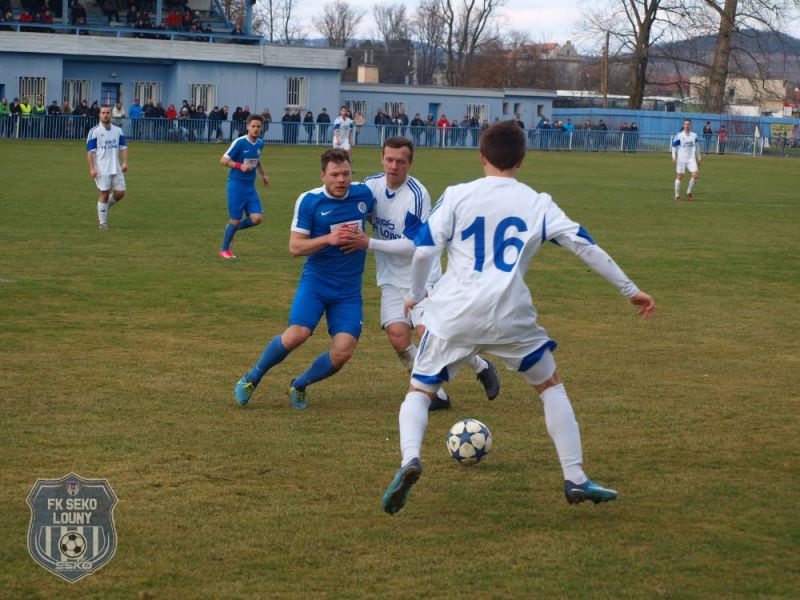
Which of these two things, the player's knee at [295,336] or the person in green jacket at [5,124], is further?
the person in green jacket at [5,124]

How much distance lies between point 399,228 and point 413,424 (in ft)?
7.88

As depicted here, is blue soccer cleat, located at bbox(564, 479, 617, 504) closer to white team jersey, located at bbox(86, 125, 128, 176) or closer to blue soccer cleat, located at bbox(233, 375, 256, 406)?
blue soccer cleat, located at bbox(233, 375, 256, 406)

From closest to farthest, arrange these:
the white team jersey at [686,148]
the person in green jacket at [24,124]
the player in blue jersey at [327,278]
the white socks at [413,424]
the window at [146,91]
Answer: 1. the white socks at [413,424]
2. the player in blue jersey at [327,278]
3. the white team jersey at [686,148]
4. the person in green jacket at [24,124]
5. the window at [146,91]

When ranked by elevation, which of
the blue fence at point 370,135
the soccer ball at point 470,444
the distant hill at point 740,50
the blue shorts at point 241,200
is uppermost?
the distant hill at point 740,50

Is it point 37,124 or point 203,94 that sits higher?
point 203,94

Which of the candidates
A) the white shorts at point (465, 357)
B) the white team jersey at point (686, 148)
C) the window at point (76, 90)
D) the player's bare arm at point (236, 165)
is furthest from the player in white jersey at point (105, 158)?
the window at point (76, 90)

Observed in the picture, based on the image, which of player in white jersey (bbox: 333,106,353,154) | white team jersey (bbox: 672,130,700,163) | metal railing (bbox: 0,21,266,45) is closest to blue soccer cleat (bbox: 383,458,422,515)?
white team jersey (bbox: 672,130,700,163)

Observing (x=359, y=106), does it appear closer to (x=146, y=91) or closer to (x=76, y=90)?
(x=146, y=91)

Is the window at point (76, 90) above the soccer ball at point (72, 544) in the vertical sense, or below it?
above

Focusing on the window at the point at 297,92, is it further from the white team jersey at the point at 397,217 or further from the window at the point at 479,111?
the white team jersey at the point at 397,217

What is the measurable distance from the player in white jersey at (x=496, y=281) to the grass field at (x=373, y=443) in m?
0.38

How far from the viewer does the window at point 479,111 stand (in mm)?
66750

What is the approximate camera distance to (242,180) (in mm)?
15539

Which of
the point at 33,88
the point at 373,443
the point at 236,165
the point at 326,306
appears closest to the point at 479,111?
the point at 33,88
